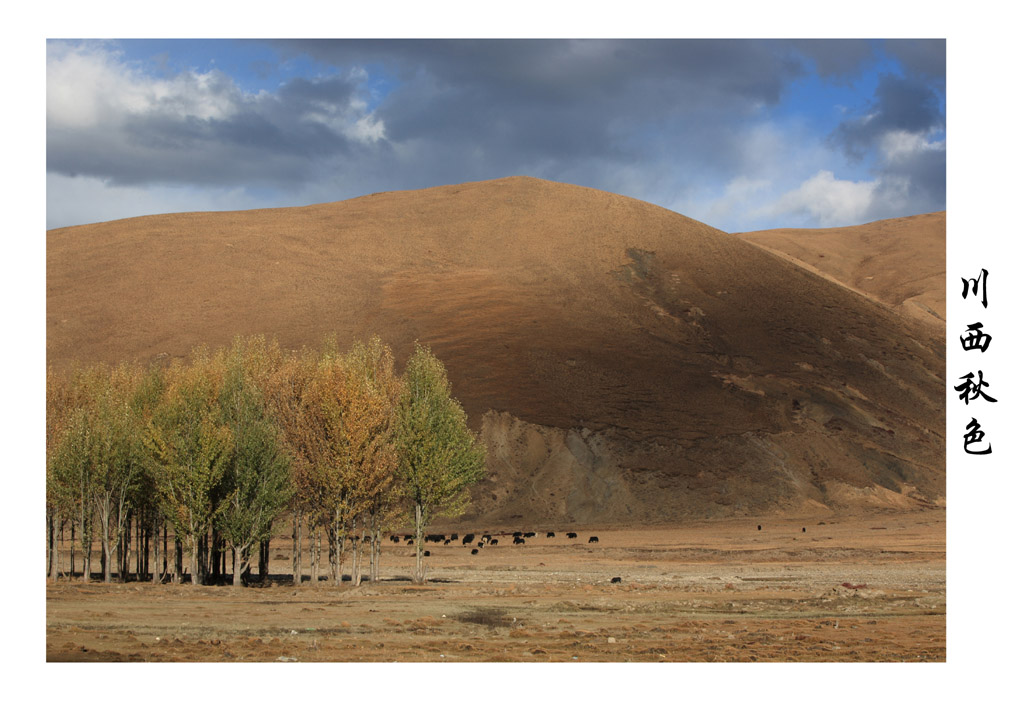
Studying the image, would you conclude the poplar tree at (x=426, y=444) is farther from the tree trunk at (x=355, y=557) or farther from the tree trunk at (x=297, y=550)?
the tree trunk at (x=297, y=550)

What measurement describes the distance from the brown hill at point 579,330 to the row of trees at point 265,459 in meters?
32.7

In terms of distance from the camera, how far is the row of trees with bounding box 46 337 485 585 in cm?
3372

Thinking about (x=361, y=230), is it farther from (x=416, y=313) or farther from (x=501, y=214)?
(x=416, y=313)

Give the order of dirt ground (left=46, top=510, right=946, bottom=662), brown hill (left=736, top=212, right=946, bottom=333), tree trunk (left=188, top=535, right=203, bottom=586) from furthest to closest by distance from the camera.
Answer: brown hill (left=736, top=212, right=946, bottom=333), tree trunk (left=188, top=535, right=203, bottom=586), dirt ground (left=46, top=510, right=946, bottom=662)

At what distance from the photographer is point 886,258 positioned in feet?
576

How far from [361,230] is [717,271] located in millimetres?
41774

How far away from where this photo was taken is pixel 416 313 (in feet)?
302

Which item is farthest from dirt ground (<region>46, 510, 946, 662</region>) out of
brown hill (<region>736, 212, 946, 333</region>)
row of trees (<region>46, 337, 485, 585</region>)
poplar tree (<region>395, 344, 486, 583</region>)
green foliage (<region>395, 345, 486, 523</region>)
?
brown hill (<region>736, 212, 946, 333</region>)

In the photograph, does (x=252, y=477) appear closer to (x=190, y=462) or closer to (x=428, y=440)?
(x=190, y=462)

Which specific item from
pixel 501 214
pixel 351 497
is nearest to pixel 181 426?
pixel 351 497

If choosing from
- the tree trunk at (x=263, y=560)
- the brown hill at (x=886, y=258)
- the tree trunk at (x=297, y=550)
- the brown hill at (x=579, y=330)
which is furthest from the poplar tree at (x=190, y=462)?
the brown hill at (x=886, y=258)

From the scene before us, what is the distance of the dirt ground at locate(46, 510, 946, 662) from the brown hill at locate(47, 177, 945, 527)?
23582 millimetres

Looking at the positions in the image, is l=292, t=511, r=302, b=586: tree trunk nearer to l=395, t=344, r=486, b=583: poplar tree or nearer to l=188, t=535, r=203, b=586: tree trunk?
l=188, t=535, r=203, b=586: tree trunk

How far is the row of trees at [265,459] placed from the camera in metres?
33.7
